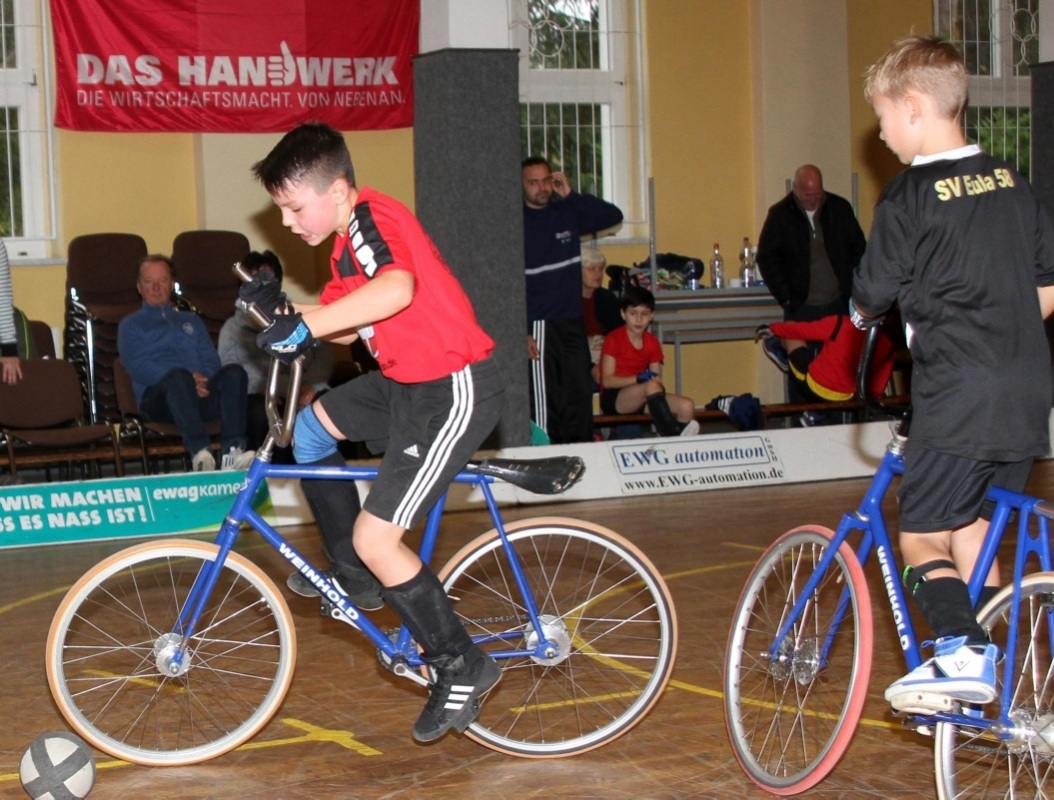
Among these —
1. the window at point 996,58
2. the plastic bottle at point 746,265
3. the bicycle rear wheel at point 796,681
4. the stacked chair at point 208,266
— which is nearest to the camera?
the bicycle rear wheel at point 796,681

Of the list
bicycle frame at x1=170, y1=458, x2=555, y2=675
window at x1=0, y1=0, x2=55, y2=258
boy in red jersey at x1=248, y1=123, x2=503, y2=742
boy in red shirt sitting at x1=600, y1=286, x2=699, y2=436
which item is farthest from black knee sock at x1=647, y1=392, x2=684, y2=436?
boy in red jersey at x1=248, y1=123, x2=503, y2=742

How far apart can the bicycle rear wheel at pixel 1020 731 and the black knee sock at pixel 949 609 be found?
5cm

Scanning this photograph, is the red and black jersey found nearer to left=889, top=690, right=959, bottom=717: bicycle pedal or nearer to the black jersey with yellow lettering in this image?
the black jersey with yellow lettering

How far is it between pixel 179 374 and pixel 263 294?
→ 561 cm

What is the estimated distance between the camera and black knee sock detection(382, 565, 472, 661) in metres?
3.73

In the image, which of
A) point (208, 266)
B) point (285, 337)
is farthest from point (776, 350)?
point (285, 337)

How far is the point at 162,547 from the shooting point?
3.85 meters

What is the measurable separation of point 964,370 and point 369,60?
9.05 m

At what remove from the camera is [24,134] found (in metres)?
11.3

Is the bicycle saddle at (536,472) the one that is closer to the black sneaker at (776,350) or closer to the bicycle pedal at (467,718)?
the bicycle pedal at (467,718)

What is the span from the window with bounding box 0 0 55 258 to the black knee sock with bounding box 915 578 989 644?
955cm

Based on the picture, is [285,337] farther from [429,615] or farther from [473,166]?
[473,166]

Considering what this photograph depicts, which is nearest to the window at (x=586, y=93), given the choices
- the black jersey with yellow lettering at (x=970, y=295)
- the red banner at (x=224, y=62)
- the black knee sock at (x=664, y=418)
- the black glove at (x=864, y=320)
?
the red banner at (x=224, y=62)

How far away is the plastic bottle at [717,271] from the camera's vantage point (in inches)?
500
